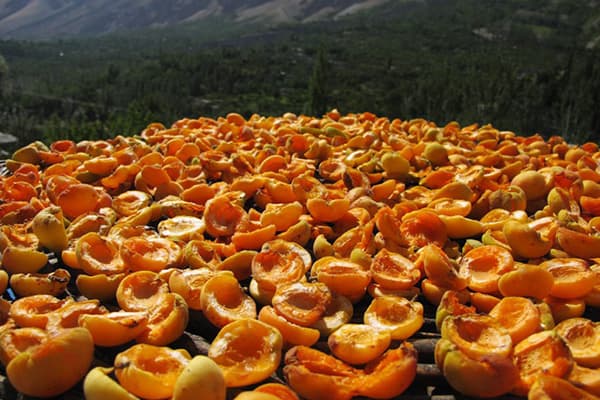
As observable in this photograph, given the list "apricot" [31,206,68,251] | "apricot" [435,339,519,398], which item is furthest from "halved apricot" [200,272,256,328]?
"apricot" [31,206,68,251]

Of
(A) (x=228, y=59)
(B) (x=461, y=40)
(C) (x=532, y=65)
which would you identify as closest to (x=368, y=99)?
(C) (x=532, y=65)

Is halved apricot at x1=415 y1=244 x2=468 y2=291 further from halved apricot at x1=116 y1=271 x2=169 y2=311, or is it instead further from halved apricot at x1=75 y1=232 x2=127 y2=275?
halved apricot at x1=75 y1=232 x2=127 y2=275

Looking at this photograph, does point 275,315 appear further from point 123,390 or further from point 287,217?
point 287,217

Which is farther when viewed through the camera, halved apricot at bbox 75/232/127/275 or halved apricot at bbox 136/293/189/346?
halved apricot at bbox 75/232/127/275

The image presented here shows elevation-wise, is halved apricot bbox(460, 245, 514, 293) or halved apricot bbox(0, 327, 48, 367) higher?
halved apricot bbox(0, 327, 48, 367)

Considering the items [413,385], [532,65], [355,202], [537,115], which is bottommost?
[532,65]

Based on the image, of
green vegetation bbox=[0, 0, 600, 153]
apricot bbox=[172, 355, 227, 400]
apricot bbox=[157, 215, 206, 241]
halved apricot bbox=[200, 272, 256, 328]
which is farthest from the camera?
green vegetation bbox=[0, 0, 600, 153]

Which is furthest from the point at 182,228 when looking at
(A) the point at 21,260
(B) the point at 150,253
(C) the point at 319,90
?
(C) the point at 319,90

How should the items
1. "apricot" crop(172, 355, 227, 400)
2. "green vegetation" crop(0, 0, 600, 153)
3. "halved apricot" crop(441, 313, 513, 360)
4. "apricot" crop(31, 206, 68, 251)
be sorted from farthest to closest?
1. "green vegetation" crop(0, 0, 600, 153)
2. "apricot" crop(31, 206, 68, 251)
3. "halved apricot" crop(441, 313, 513, 360)
4. "apricot" crop(172, 355, 227, 400)

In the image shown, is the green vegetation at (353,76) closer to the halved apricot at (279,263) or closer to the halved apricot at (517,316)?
the halved apricot at (279,263)
